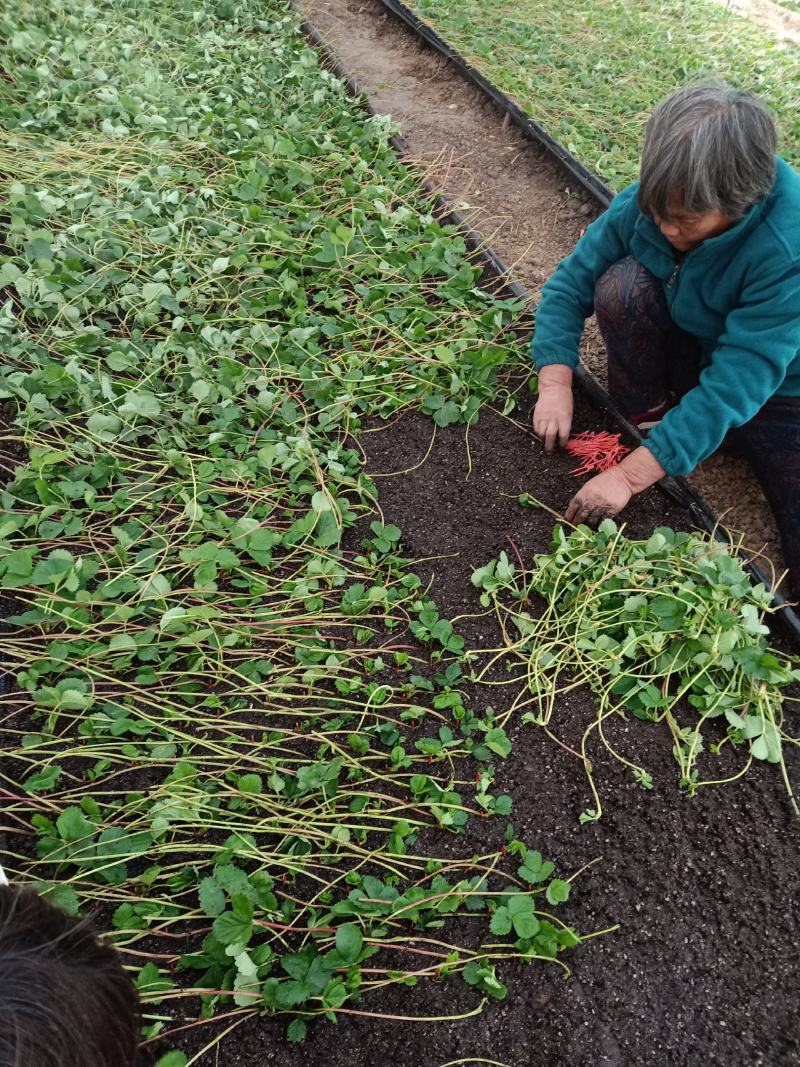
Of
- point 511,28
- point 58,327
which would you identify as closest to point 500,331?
Answer: point 58,327

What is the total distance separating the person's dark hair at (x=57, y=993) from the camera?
61 cm

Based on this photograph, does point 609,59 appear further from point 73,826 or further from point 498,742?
point 73,826

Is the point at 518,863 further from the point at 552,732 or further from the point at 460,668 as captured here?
the point at 460,668

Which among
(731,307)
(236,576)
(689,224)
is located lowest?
(236,576)

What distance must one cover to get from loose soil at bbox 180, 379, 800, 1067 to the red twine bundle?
0.57 meters

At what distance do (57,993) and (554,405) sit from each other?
5.39ft

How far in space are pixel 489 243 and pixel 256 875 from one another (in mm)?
2386

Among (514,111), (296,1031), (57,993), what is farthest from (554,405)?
(514,111)

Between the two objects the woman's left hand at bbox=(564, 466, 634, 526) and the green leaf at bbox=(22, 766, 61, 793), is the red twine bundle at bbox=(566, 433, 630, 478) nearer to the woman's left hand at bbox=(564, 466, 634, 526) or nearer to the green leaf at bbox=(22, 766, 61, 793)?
the woman's left hand at bbox=(564, 466, 634, 526)

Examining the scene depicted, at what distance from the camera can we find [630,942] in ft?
3.88

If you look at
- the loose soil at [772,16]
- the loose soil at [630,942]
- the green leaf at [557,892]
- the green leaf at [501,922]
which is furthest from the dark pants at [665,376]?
the loose soil at [772,16]

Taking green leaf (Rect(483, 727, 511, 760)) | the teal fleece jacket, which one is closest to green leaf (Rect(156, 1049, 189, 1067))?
green leaf (Rect(483, 727, 511, 760))

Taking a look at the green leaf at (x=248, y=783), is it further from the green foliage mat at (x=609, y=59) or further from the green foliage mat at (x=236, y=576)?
the green foliage mat at (x=609, y=59)

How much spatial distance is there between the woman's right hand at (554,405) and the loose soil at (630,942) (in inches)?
23.2
